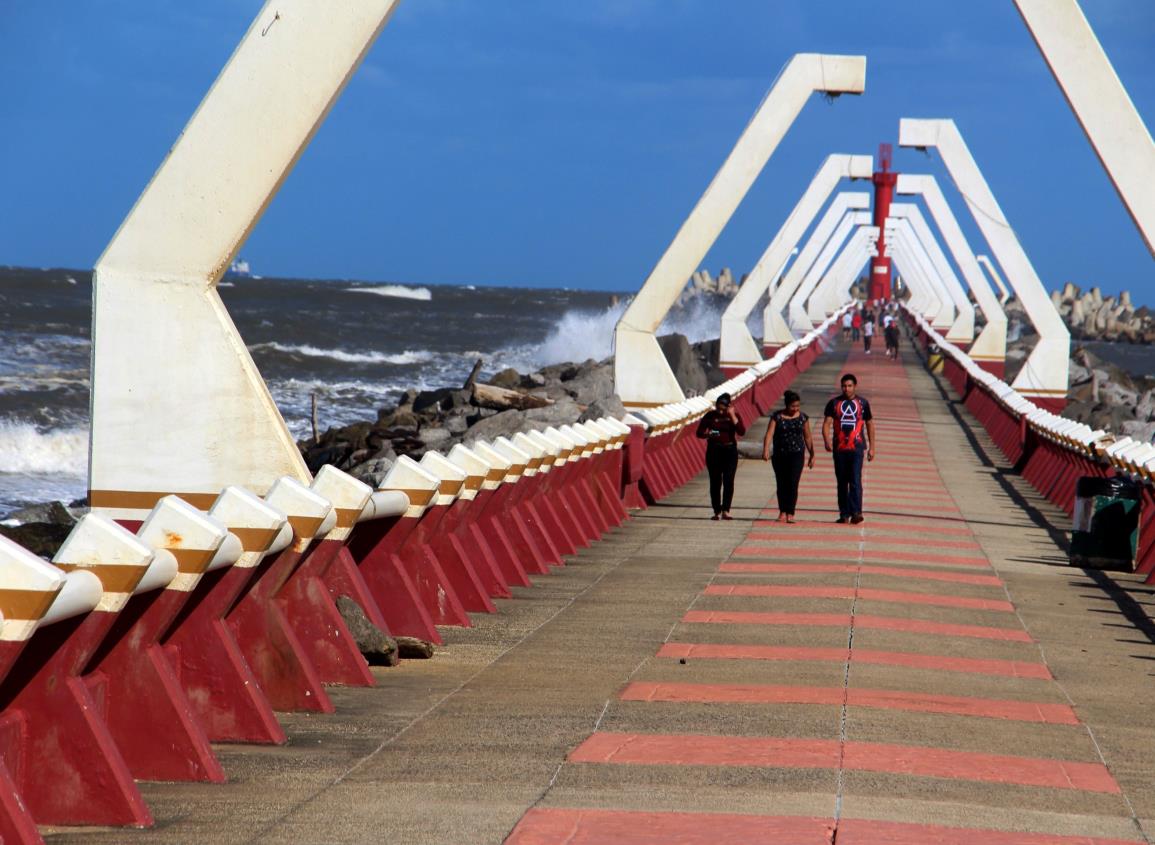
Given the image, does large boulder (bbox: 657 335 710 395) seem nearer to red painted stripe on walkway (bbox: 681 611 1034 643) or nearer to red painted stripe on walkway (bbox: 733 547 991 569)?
red painted stripe on walkway (bbox: 733 547 991 569)

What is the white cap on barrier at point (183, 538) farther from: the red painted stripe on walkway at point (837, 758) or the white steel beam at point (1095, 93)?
the white steel beam at point (1095, 93)

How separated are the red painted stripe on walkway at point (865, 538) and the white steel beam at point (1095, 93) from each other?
140 inches

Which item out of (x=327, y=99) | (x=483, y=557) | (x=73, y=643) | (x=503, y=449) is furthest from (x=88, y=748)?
(x=503, y=449)

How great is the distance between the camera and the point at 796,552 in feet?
52.2

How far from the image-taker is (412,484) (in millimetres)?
10328

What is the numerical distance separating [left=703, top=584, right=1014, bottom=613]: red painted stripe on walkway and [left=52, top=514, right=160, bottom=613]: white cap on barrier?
7211 millimetres

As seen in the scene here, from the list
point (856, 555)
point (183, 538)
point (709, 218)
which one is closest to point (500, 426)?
point (709, 218)

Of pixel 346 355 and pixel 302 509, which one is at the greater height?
pixel 302 509

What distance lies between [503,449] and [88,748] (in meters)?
7.45

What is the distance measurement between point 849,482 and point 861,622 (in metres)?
7.08

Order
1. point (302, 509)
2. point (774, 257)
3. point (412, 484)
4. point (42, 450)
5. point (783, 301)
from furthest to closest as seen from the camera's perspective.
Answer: point (783, 301), point (774, 257), point (42, 450), point (412, 484), point (302, 509)

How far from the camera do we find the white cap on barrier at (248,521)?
24.0ft

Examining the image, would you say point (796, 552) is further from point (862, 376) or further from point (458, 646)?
point (862, 376)

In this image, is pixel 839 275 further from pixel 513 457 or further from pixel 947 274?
pixel 513 457
